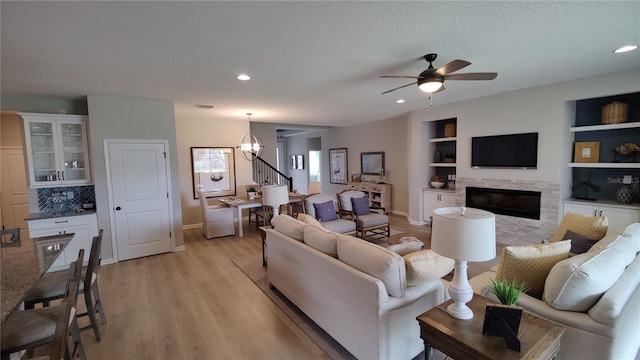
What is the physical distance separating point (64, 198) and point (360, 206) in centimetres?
491

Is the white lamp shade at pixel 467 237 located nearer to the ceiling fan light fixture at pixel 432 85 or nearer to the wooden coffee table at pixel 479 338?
the wooden coffee table at pixel 479 338

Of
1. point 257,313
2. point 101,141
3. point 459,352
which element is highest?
point 101,141

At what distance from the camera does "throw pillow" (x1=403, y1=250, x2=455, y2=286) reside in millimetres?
2014

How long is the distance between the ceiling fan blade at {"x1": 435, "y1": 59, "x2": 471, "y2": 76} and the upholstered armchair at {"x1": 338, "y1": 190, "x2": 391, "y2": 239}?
9.17 ft

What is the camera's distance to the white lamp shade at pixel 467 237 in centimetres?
158

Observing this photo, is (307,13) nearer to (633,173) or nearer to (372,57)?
(372,57)

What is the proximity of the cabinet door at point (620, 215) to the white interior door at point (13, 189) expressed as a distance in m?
9.79

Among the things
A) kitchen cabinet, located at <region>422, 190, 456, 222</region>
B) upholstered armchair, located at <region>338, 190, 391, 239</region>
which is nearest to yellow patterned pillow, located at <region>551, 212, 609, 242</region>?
upholstered armchair, located at <region>338, 190, 391, 239</region>

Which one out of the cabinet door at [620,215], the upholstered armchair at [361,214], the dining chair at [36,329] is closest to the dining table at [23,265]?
the dining chair at [36,329]

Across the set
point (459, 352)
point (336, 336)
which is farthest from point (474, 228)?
point (336, 336)

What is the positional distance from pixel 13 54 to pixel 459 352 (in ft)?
14.2

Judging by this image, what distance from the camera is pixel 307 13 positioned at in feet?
6.65

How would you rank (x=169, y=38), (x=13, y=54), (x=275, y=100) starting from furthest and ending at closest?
(x=275, y=100)
(x=13, y=54)
(x=169, y=38)

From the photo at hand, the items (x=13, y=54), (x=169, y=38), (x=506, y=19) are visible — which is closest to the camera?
(x=506, y=19)
